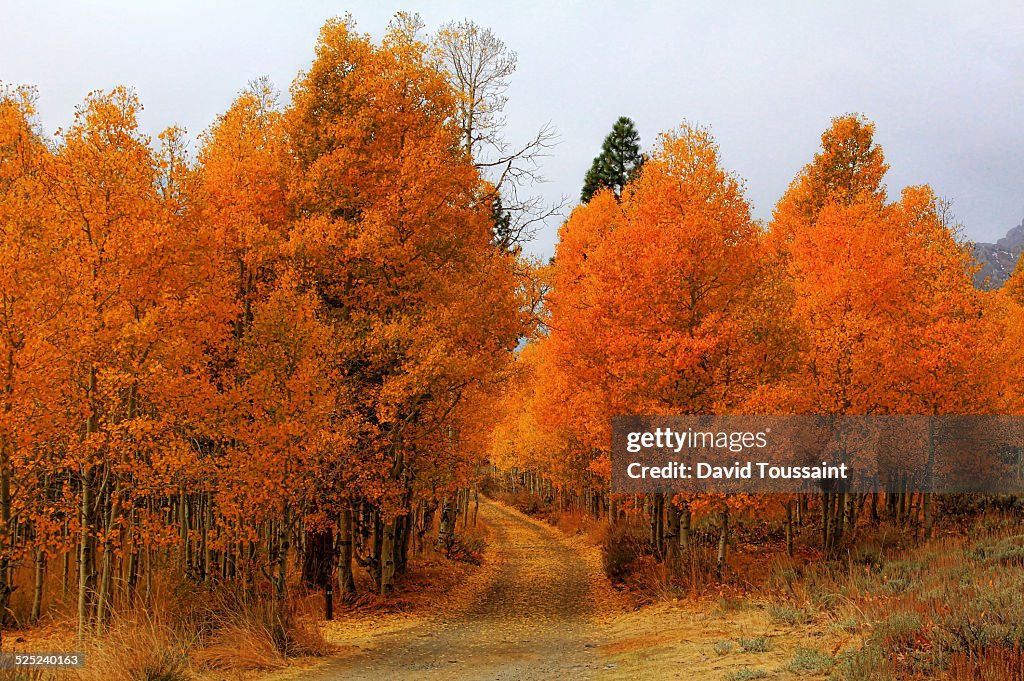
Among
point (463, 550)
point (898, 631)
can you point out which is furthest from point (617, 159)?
point (898, 631)

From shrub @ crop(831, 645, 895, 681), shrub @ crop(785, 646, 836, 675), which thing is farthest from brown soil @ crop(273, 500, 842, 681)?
shrub @ crop(831, 645, 895, 681)

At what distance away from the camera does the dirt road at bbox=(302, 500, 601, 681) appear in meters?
11.1

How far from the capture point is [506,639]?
45.5ft

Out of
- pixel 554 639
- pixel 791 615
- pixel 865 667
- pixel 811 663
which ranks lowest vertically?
pixel 554 639

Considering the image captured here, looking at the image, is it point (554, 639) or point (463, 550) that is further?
point (463, 550)

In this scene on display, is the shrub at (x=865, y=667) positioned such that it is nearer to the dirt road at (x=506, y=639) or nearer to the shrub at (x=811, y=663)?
the shrub at (x=811, y=663)

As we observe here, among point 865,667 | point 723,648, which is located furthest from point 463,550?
point 865,667

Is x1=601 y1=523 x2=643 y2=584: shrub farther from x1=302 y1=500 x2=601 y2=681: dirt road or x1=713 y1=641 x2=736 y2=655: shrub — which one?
x1=713 y1=641 x2=736 y2=655: shrub

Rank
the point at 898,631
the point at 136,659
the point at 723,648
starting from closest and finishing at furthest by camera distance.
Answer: the point at 898,631
the point at 136,659
the point at 723,648

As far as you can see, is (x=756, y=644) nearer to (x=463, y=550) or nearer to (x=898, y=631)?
(x=898, y=631)

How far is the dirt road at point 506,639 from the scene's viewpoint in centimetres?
1105

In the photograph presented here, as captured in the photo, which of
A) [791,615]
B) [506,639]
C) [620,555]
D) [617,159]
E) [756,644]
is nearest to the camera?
[756,644]

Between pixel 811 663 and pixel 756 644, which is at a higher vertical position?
pixel 811 663

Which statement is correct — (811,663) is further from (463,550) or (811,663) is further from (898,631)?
(463,550)
